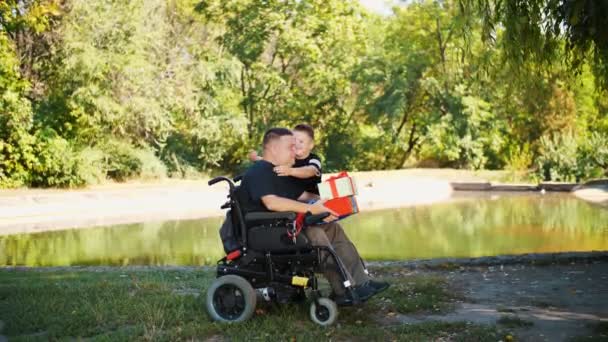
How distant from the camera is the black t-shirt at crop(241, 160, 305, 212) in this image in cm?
464

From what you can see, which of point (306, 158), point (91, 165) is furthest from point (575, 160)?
point (306, 158)

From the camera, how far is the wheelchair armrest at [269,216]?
4488 millimetres

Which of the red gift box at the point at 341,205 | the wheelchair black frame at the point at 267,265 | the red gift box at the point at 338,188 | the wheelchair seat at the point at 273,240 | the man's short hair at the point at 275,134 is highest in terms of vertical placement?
the man's short hair at the point at 275,134

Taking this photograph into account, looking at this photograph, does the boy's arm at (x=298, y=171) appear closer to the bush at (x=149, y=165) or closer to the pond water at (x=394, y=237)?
the pond water at (x=394, y=237)

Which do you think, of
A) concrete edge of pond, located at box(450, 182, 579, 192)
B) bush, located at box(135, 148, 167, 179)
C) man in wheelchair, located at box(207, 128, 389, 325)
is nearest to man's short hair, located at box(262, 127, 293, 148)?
man in wheelchair, located at box(207, 128, 389, 325)

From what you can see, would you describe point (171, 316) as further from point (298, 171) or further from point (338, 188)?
point (338, 188)

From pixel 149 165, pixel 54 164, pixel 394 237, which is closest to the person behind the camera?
pixel 394 237

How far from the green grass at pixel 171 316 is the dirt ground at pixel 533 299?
22 centimetres

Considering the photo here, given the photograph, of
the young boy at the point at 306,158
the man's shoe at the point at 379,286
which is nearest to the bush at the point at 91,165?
the young boy at the point at 306,158

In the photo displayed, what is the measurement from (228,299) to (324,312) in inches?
24.7

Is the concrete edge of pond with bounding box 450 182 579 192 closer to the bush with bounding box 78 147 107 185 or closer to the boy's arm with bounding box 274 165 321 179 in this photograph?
the bush with bounding box 78 147 107 185

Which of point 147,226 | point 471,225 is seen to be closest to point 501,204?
point 471,225

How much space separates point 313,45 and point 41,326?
20.5 metres

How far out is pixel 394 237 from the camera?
12188 millimetres
